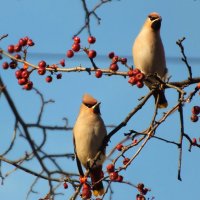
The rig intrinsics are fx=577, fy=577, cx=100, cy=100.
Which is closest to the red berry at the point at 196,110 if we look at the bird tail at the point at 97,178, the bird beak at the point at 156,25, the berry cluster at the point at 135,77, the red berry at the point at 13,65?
the berry cluster at the point at 135,77

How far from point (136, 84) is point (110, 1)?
1316mm

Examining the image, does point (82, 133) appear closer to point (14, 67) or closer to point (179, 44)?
point (14, 67)

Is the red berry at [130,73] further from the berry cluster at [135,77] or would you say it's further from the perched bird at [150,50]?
the perched bird at [150,50]

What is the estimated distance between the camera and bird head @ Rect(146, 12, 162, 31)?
4.79 meters

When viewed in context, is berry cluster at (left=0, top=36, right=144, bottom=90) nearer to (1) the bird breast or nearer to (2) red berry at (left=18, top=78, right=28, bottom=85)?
(2) red berry at (left=18, top=78, right=28, bottom=85)

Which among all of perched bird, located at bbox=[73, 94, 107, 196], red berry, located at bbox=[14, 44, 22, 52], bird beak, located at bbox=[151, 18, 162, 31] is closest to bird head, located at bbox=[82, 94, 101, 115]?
perched bird, located at bbox=[73, 94, 107, 196]

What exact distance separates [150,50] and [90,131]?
2.72 feet

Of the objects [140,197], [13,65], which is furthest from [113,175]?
[13,65]

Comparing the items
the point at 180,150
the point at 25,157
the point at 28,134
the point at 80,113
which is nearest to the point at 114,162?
the point at 180,150

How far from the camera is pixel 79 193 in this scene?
320cm

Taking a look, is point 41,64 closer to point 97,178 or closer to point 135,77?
point 135,77

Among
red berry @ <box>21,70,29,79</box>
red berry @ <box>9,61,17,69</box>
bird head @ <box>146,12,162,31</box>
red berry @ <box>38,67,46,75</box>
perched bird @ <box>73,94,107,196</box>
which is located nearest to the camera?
red berry @ <box>38,67,46,75</box>

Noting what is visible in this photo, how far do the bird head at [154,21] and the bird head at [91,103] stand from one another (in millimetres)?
794

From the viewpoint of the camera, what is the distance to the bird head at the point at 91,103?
4.59 meters
